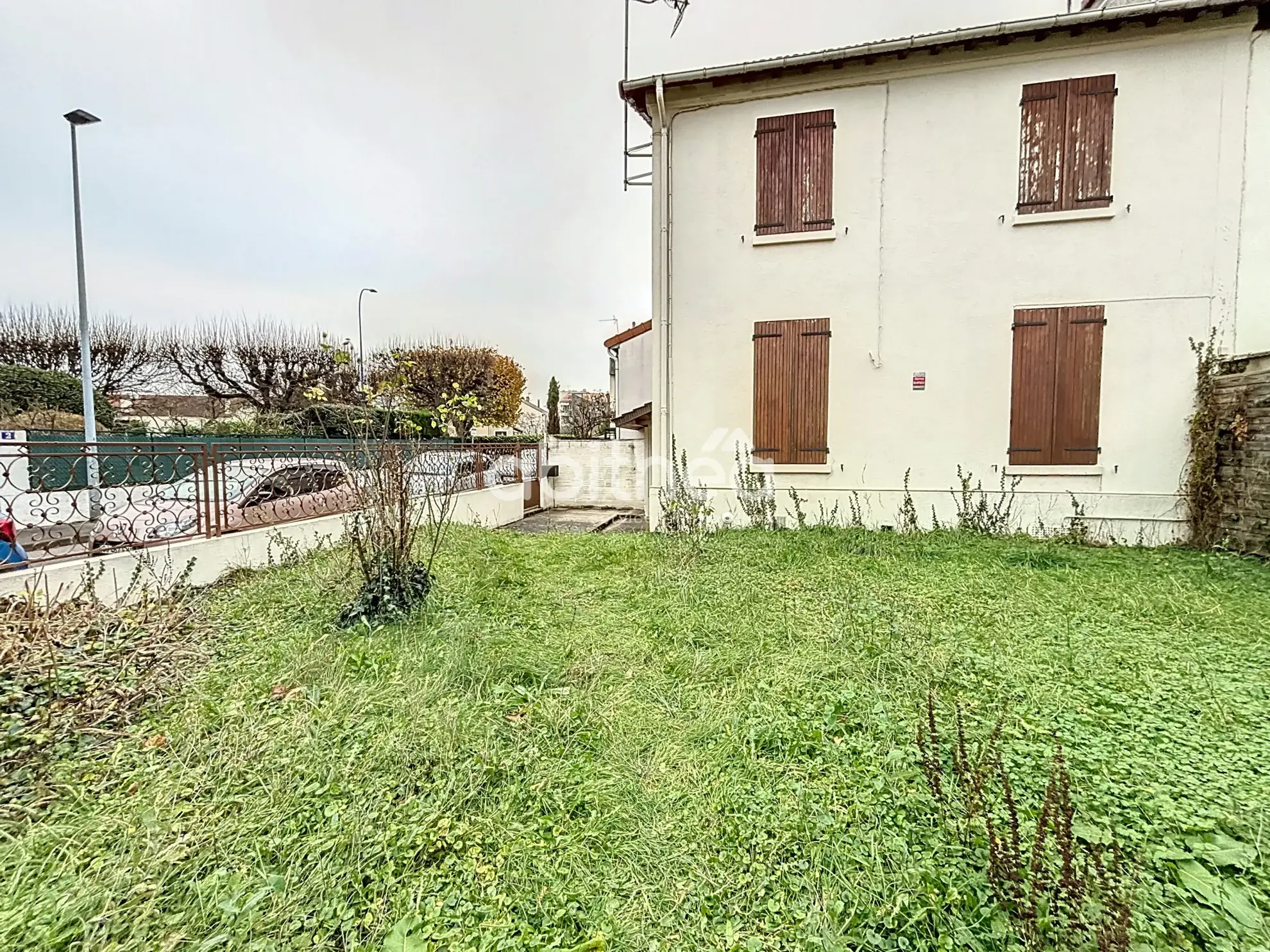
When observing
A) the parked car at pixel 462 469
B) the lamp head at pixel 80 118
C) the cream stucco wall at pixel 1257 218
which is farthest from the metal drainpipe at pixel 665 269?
the lamp head at pixel 80 118

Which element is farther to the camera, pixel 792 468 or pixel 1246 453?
pixel 792 468

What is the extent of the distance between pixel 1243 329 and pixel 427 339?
23572 mm

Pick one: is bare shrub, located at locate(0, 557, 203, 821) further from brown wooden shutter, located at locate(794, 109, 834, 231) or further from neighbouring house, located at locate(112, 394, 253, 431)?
neighbouring house, located at locate(112, 394, 253, 431)

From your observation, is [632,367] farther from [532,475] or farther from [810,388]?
[810,388]

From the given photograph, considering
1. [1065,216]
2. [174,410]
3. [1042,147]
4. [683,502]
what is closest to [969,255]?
[1065,216]

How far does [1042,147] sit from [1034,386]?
10.2 ft

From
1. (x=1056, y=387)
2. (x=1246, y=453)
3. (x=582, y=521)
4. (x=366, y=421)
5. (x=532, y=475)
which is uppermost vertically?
(x=1056, y=387)

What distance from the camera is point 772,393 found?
762 centimetres

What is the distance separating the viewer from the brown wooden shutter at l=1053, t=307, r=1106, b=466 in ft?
21.7

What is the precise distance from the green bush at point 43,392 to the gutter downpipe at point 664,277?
14097 millimetres

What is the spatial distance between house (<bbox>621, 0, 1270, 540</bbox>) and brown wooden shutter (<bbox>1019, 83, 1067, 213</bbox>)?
30mm

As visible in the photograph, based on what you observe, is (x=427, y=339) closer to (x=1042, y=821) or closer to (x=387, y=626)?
(x=387, y=626)

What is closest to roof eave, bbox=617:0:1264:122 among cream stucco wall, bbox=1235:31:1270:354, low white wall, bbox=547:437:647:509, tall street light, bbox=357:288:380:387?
cream stucco wall, bbox=1235:31:1270:354

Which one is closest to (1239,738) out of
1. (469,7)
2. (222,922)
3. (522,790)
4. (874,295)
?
(522,790)
